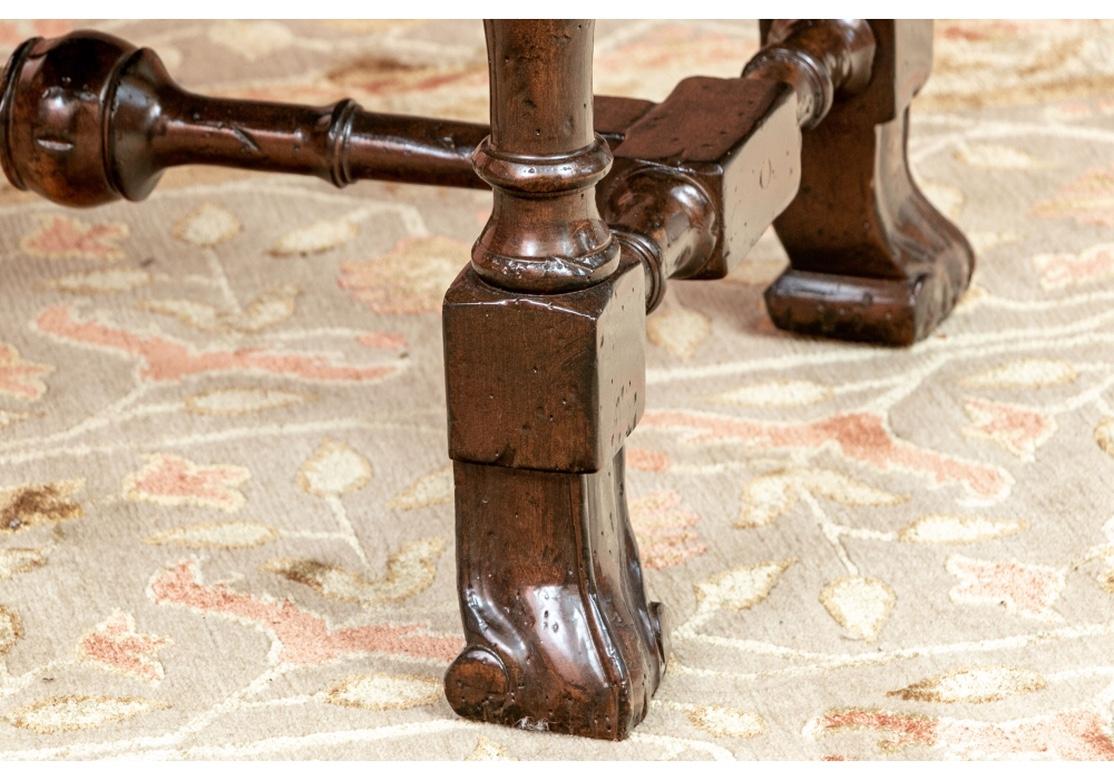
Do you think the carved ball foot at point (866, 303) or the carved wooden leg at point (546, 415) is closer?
the carved wooden leg at point (546, 415)

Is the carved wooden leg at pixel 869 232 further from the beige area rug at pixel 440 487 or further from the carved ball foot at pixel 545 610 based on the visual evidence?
the carved ball foot at pixel 545 610

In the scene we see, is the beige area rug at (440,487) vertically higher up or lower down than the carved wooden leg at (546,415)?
lower down

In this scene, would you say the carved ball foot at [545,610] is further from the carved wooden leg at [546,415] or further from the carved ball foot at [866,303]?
the carved ball foot at [866,303]

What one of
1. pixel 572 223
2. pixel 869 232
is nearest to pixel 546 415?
pixel 572 223

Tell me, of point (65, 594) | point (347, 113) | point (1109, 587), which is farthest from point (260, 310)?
point (1109, 587)

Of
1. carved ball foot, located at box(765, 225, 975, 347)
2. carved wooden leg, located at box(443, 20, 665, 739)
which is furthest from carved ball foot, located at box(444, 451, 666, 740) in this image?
carved ball foot, located at box(765, 225, 975, 347)

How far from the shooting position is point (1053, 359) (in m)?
1.12

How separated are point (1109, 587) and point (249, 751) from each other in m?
0.42

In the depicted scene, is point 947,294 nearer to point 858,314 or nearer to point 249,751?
point 858,314

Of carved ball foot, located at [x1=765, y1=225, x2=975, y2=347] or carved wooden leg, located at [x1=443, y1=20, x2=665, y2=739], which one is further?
carved ball foot, located at [x1=765, y1=225, x2=975, y2=347]

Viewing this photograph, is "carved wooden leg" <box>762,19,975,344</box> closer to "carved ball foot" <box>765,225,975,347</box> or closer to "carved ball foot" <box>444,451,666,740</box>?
"carved ball foot" <box>765,225,975,347</box>

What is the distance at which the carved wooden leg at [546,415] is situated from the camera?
698mm

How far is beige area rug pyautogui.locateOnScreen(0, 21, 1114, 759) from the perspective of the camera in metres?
0.78

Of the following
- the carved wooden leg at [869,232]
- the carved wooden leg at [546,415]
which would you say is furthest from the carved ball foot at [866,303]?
the carved wooden leg at [546,415]
